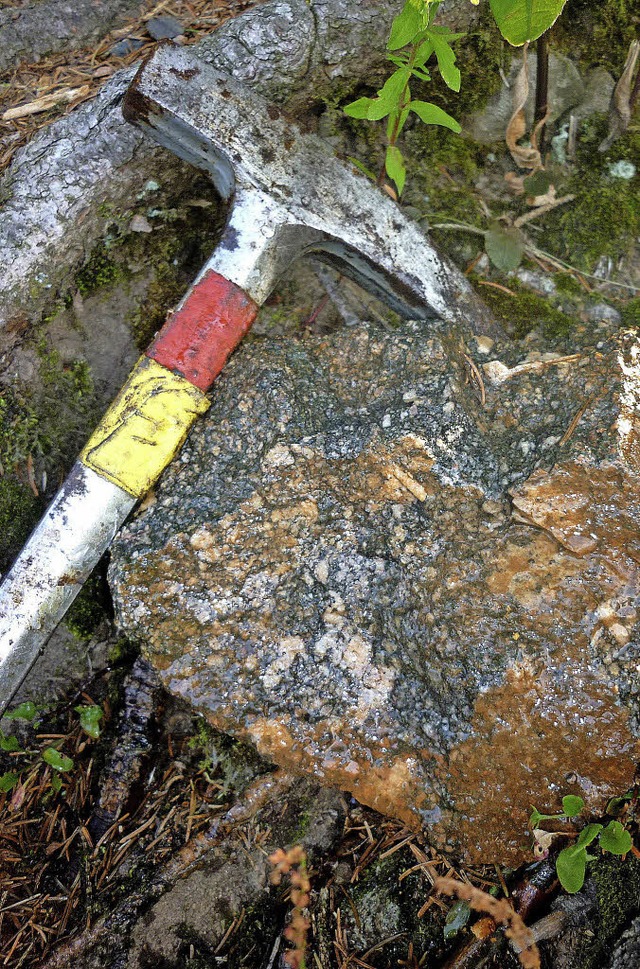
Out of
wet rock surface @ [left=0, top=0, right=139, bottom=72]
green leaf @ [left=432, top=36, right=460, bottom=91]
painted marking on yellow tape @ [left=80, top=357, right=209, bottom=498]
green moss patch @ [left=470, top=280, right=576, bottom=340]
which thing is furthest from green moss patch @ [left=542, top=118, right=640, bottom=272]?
wet rock surface @ [left=0, top=0, right=139, bottom=72]

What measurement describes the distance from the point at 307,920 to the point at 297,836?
0.72ft

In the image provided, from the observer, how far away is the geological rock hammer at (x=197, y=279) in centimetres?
216

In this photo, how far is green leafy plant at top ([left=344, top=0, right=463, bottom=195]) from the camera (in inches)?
77.1

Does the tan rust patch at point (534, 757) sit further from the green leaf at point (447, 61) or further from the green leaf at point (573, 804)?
the green leaf at point (447, 61)

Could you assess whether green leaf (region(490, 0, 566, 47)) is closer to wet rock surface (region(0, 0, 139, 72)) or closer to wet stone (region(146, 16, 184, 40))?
wet stone (region(146, 16, 184, 40))

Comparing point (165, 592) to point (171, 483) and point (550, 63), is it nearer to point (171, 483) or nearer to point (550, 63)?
point (171, 483)

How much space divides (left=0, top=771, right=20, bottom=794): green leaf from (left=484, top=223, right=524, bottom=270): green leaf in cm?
262

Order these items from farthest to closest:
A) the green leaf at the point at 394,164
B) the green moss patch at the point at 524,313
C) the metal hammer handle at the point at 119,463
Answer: the green moss patch at the point at 524,313
the green leaf at the point at 394,164
the metal hammer handle at the point at 119,463

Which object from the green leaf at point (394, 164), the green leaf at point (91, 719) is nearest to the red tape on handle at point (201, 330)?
the green leaf at point (394, 164)

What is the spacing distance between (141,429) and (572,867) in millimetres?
1814

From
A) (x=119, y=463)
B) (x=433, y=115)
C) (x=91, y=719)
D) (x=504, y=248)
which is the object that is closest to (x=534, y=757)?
(x=91, y=719)

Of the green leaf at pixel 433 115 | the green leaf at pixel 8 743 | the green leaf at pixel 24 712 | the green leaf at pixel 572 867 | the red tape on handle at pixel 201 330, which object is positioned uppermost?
the green leaf at pixel 433 115

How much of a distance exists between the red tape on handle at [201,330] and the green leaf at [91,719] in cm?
117

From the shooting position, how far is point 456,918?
6.34 ft
